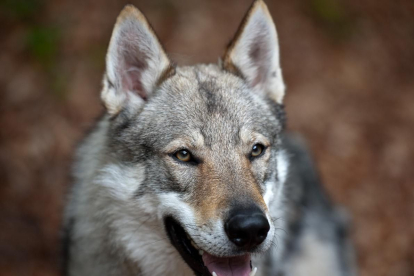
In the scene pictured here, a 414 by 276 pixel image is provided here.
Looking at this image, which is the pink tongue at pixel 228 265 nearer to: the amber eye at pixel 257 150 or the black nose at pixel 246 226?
the black nose at pixel 246 226

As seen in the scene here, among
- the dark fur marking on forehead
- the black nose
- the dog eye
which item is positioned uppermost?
the dark fur marking on forehead

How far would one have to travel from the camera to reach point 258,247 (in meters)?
3.15

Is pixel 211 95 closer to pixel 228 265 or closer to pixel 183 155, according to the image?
pixel 183 155

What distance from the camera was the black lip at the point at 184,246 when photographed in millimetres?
3342

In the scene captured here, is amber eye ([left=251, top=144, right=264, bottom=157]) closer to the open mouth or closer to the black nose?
the black nose

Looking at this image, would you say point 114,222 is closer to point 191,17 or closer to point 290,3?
point 191,17

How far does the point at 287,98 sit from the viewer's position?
774 centimetres

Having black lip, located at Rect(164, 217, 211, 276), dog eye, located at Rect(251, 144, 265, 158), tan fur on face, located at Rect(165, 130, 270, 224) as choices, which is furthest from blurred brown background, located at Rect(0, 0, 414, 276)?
black lip, located at Rect(164, 217, 211, 276)

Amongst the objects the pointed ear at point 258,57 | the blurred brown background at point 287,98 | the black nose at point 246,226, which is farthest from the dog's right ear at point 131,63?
the blurred brown background at point 287,98

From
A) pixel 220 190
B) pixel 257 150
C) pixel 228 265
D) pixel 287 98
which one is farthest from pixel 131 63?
pixel 287 98

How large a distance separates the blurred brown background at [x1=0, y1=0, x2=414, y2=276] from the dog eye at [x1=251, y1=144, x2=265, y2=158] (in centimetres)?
284

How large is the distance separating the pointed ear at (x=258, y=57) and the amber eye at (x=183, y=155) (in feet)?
3.42

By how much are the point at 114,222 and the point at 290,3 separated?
5965mm

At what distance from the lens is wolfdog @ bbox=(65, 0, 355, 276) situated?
3.17 meters
